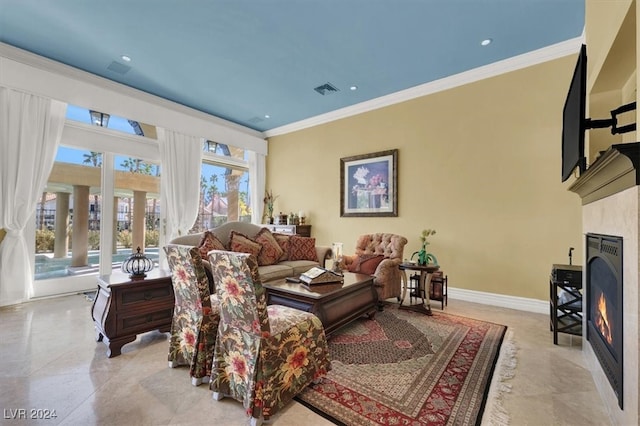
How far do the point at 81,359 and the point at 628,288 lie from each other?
3.76 m

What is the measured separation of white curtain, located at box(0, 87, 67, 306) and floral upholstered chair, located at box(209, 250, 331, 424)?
12.5 ft

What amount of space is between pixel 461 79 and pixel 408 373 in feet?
13.4

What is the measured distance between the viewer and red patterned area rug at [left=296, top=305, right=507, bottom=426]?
1648 mm

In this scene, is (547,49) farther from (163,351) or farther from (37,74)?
(37,74)

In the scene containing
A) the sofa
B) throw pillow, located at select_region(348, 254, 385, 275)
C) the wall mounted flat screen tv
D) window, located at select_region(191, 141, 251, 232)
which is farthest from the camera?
window, located at select_region(191, 141, 251, 232)

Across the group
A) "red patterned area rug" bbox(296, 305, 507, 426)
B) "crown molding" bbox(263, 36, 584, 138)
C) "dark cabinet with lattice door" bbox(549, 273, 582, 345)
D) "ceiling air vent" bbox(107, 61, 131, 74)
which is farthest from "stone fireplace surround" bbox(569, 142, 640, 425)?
"ceiling air vent" bbox(107, 61, 131, 74)

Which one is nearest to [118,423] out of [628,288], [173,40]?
[628,288]

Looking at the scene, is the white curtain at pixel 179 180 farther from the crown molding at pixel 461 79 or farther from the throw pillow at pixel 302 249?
the crown molding at pixel 461 79

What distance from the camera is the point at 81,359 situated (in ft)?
7.47

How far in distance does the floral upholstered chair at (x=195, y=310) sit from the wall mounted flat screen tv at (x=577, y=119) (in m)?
2.84

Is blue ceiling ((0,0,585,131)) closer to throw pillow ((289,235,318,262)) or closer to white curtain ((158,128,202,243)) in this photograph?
white curtain ((158,128,202,243))

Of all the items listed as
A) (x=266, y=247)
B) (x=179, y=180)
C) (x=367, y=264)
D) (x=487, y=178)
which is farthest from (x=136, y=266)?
(x=487, y=178)

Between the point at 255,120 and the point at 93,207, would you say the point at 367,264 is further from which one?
the point at 93,207

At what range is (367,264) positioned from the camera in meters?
3.80
